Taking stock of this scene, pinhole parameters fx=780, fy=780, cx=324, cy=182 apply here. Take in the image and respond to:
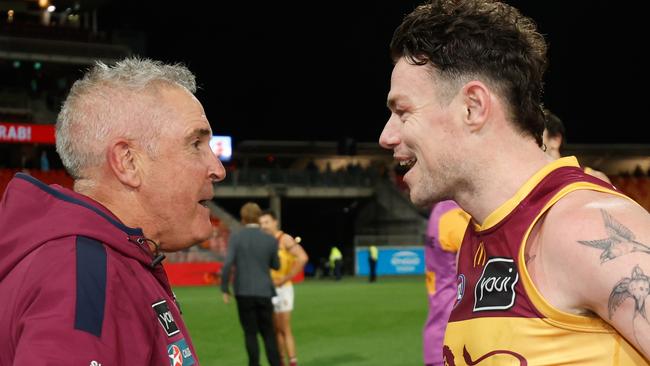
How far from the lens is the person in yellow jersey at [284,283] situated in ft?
34.4

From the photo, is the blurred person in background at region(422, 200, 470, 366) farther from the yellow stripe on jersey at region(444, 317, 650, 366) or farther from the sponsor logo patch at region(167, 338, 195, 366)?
the sponsor logo patch at region(167, 338, 195, 366)

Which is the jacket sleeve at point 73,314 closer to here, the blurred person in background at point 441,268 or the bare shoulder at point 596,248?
the bare shoulder at point 596,248

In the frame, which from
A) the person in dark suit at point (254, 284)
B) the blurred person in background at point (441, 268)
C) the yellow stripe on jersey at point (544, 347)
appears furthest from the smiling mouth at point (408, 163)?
the person in dark suit at point (254, 284)

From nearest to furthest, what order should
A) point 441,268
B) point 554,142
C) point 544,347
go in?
point 544,347 → point 554,142 → point 441,268

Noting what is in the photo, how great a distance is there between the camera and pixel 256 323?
961cm

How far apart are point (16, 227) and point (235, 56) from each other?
6033 cm

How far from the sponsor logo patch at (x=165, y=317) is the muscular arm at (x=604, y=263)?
36.8 inches

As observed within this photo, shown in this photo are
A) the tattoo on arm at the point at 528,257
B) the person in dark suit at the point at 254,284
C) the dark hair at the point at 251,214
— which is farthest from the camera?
the dark hair at the point at 251,214

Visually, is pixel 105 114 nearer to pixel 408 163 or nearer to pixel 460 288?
pixel 408 163

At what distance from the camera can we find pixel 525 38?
2.19 m

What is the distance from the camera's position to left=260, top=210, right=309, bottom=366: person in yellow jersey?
10.5 meters

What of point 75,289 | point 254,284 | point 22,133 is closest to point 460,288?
point 75,289

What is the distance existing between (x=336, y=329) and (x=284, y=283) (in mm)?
4604

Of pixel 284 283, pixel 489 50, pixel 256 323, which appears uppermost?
pixel 489 50
